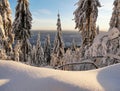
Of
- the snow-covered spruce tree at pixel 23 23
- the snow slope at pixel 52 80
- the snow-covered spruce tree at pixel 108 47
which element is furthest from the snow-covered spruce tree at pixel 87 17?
the snow slope at pixel 52 80

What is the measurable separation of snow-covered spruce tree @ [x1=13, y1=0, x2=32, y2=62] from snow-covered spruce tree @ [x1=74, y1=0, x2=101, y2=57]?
10557 mm

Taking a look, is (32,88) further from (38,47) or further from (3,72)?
(38,47)

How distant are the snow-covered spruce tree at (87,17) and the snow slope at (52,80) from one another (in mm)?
20972

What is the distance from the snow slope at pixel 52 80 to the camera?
4.17m

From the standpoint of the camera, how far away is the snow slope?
4.17m

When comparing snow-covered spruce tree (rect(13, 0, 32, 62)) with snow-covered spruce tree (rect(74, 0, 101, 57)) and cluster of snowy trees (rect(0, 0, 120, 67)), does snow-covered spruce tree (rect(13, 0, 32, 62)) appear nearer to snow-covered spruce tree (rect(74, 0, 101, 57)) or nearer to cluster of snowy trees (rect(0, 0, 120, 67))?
cluster of snowy trees (rect(0, 0, 120, 67))

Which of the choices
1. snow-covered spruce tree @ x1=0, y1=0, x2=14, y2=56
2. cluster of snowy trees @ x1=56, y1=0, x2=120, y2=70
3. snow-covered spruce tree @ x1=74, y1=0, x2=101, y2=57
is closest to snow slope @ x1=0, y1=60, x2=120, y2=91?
cluster of snowy trees @ x1=56, y1=0, x2=120, y2=70

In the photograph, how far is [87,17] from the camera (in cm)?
2641

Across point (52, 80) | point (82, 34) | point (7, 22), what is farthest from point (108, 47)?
point (82, 34)

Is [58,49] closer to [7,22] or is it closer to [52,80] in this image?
[7,22]

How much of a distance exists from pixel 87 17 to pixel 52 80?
22.6 m

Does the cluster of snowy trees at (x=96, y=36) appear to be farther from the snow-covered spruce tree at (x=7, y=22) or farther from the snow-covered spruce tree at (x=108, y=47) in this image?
the snow-covered spruce tree at (x=7, y=22)

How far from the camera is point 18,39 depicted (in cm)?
3506

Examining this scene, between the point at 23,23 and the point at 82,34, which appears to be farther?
the point at 23,23
